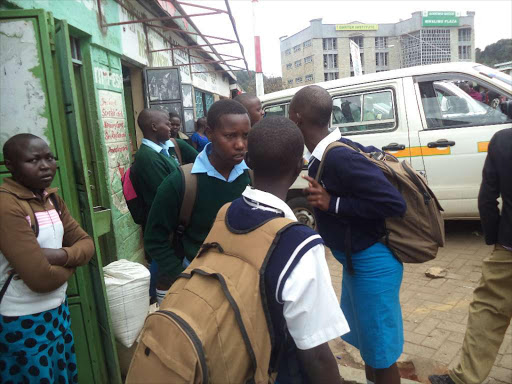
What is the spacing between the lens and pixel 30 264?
5.79 ft

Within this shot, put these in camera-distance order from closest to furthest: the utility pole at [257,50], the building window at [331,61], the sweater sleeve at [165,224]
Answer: the sweater sleeve at [165,224], the utility pole at [257,50], the building window at [331,61]

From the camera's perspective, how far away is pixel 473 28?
59406mm

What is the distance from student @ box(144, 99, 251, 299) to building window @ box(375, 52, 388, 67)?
6399 centimetres

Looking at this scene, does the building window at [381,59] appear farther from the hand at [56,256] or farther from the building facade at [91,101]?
the hand at [56,256]

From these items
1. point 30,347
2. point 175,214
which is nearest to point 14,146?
point 175,214

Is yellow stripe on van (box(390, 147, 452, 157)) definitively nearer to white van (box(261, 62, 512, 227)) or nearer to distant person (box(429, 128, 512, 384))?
white van (box(261, 62, 512, 227))

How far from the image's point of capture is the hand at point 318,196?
1.92m

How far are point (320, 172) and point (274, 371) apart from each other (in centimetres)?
101

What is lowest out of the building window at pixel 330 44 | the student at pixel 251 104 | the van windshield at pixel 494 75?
the student at pixel 251 104

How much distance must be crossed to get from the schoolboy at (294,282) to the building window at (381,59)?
212ft

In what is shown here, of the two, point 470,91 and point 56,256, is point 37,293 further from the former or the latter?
point 470,91

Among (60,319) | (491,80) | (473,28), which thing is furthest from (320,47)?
(60,319)

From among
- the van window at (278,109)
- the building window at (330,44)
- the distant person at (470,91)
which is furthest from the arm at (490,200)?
the building window at (330,44)

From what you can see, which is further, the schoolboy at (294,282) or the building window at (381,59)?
the building window at (381,59)
